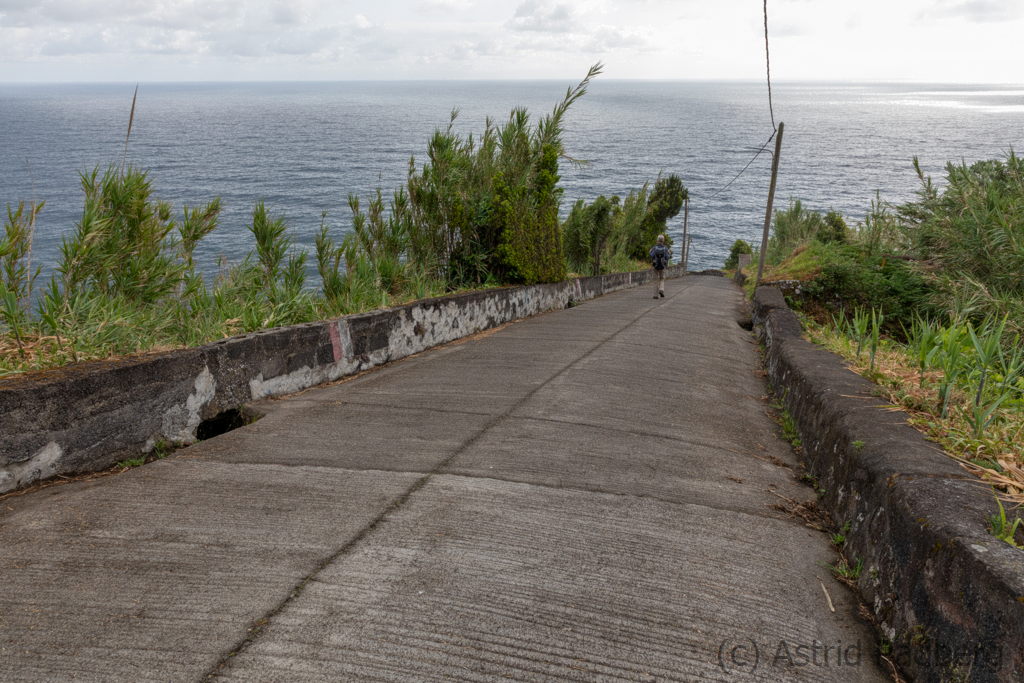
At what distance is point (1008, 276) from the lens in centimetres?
931

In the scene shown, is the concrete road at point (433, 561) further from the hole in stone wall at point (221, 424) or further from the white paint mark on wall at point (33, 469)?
the hole in stone wall at point (221, 424)

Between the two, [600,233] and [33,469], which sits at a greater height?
[600,233]

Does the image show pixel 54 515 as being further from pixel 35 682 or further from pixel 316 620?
pixel 316 620

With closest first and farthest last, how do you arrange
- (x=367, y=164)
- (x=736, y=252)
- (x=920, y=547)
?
(x=920, y=547) → (x=736, y=252) → (x=367, y=164)

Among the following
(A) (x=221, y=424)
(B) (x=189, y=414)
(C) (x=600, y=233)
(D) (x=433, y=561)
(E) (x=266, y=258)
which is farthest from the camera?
(C) (x=600, y=233)

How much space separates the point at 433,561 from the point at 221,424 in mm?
2615

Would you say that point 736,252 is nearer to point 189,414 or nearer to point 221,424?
point 221,424

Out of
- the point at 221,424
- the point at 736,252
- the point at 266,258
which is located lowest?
the point at 736,252

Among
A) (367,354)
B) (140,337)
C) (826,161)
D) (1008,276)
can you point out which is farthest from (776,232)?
(826,161)

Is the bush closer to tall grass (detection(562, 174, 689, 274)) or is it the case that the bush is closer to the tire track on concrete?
tall grass (detection(562, 174, 689, 274))

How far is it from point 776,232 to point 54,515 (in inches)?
1301

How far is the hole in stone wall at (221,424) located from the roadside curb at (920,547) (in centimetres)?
394

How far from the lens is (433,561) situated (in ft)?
9.30

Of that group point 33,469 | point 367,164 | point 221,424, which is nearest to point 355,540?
point 33,469
